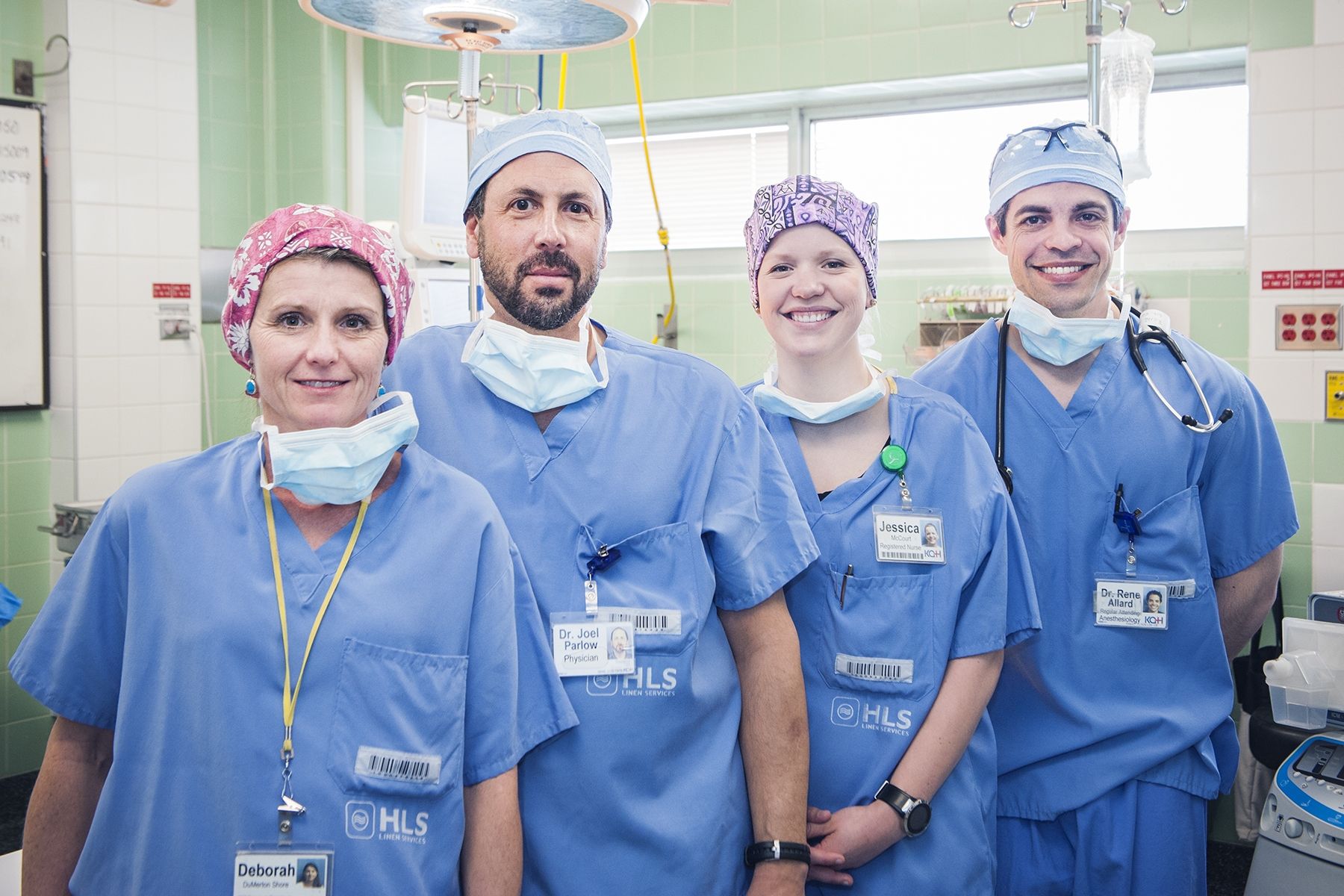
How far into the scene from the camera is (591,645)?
4.52ft

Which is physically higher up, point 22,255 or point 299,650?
point 22,255

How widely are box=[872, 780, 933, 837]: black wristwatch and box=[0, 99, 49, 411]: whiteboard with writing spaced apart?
130 inches

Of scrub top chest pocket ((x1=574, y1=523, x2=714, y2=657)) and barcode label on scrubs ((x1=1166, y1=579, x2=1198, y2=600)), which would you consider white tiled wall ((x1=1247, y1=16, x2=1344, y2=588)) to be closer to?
barcode label on scrubs ((x1=1166, y1=579, x2=1198, y2=600))

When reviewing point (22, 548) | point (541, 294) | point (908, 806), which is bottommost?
point (908, 806)

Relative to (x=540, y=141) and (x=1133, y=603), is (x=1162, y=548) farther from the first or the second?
(x=540, y=141)

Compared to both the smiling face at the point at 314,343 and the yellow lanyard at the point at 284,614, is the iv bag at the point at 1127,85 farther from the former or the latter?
the yellow lanyard at the point at 284,614

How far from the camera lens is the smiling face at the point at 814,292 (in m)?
1.70

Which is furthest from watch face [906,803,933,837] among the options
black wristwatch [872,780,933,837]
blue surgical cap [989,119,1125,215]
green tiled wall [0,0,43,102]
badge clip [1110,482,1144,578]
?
green tiled wall [0,0,43,102]

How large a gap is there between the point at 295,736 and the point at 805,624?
0.76 metres

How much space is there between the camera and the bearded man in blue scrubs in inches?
54.5

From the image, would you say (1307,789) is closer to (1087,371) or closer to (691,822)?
(1087,371)

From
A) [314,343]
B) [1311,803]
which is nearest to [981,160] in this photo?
[1311,803]

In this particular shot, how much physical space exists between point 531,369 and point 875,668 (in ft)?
2.11

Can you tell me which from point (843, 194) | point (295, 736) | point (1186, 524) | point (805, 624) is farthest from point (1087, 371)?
point (295, 736)
